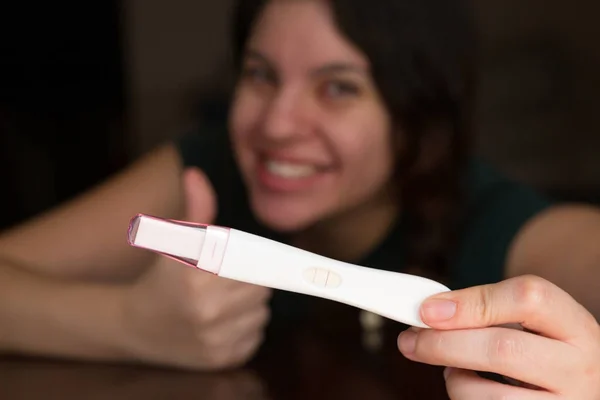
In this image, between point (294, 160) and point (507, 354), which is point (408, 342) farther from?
point (294, 160)

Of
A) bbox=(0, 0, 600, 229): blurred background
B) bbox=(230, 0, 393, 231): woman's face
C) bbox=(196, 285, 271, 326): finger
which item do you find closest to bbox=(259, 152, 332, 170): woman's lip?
bbox=(230, 0, 393, 231): woman's face

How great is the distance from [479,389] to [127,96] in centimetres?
100

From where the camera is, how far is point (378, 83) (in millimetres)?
571

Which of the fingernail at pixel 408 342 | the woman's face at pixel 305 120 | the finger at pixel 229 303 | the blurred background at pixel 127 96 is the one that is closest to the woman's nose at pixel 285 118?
the woman's face at pixel 305 120

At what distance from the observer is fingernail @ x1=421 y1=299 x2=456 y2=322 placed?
30 cm

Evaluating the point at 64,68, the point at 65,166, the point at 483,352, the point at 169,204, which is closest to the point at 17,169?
the point at 65,166

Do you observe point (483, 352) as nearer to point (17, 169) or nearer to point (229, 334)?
point (229, 334)

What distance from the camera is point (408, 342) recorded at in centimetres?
33

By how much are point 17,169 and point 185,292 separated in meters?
0.73

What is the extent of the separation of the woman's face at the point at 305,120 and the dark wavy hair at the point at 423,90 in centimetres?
1

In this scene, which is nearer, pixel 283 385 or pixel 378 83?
pixel 283 385

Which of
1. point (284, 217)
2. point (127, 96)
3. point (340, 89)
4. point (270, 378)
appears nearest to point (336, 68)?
point (340, 89)

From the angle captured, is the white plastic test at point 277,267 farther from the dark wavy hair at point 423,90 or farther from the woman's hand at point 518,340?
the dark wavy hair at point 423,90

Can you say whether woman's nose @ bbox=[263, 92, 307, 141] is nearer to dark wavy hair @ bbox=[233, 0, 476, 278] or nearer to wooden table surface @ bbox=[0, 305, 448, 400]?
dark wavy hair @ bbox=[233, 0, 476, 278]
